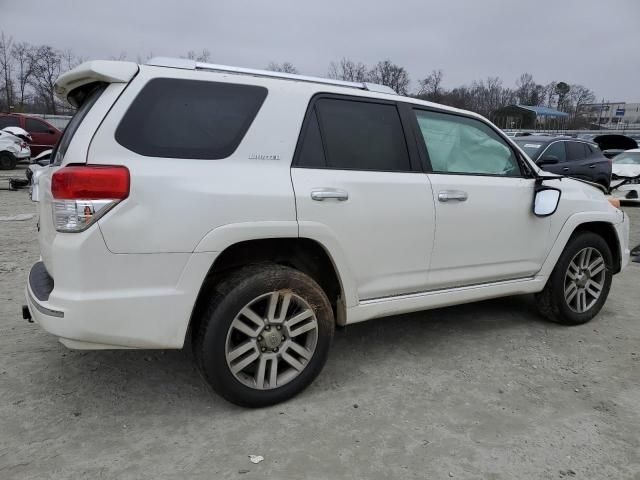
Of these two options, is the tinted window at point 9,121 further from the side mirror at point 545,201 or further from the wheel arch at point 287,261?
the side mirror at point 545,201

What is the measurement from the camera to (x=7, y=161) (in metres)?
16.4

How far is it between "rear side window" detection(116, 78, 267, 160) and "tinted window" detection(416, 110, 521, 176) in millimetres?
1323

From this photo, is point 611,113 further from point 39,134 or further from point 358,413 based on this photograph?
point 358,413

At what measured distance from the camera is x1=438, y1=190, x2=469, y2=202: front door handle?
131 inches

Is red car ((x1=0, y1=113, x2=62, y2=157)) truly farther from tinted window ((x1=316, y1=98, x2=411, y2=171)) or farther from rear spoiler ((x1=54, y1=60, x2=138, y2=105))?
tinted window ((x1=316, y1=98, x2=411, y2=171))

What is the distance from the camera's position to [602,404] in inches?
119

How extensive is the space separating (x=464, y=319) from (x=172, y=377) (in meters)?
2.54

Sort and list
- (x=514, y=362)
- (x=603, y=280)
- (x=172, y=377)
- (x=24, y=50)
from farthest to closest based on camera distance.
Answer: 1. (x=24, y=50)
2. (x=603, y=280)
3. (x=514, y=362)
4. (x=172, y=377)

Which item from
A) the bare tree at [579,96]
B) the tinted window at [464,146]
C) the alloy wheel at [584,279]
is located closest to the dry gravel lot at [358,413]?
the alloy wheel at [584,279]

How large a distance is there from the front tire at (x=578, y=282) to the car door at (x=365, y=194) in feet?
4.86

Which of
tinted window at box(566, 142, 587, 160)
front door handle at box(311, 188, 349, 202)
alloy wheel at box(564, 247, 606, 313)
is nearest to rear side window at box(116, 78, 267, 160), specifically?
front door handle at box(311, 188, 349, 202)

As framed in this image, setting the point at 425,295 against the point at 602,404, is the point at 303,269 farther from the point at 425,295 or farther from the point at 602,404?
the point at 602,404

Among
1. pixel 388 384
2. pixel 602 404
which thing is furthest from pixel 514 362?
pixel 388 384

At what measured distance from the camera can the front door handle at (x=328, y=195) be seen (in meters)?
2.82
